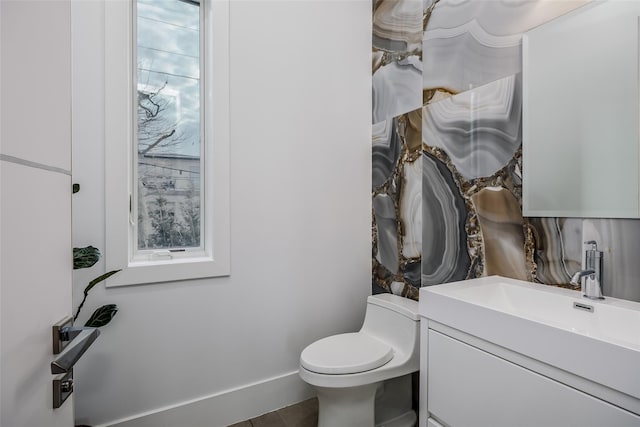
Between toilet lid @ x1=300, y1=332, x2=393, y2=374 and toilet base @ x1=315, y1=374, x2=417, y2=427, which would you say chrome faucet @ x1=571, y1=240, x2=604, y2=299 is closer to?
→ toilet lid @ x1=300, y1=332, x2=393, y2=374

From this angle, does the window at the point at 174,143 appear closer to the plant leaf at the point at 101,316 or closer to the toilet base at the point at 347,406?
→ the plant leaf at the point at 101,316

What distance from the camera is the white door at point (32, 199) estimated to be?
0.40m

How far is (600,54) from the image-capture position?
1.17m

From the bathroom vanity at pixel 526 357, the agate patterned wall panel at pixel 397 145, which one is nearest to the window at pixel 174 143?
the agate patterned wall panel at pixel 397 145

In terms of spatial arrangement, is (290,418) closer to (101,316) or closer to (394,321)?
(394,321)

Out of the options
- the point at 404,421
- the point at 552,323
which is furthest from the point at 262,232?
the point at 552,323

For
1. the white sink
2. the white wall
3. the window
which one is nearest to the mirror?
the white sink

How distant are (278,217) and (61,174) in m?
1.35

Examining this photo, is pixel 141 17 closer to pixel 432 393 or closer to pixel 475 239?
pixel 475 239

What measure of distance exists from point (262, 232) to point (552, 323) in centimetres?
138

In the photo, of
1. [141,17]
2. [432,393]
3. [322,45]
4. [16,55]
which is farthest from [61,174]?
[322,45]

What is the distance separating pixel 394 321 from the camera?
169cm

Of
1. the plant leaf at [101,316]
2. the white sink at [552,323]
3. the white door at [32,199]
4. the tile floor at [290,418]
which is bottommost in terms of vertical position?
the tile floor at [290,418]

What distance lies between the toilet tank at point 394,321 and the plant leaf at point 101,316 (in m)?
1.24
